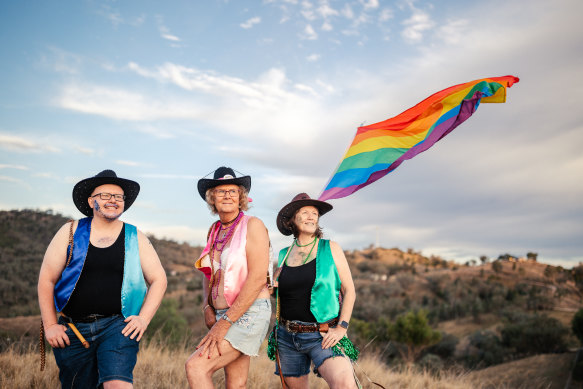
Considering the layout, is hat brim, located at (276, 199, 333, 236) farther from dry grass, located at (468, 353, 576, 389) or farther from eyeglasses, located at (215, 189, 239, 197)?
dry grass, located at (468, 353, 576, 389)

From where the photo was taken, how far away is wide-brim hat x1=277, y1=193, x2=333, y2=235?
482 centimetres

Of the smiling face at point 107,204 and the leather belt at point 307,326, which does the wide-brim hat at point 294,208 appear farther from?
the smiling face at point 107,204

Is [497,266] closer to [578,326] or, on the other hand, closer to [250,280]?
[578,326]

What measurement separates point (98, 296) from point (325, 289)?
203 cm

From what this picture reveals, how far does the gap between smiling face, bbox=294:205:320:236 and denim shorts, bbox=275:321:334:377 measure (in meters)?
1.02

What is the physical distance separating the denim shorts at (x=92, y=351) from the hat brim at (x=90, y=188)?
1077mm

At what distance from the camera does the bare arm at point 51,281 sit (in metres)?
3.67

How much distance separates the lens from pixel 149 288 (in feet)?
12.5

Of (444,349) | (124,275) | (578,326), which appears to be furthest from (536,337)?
(124,275)

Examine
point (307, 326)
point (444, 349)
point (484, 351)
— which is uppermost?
point (307, 326)

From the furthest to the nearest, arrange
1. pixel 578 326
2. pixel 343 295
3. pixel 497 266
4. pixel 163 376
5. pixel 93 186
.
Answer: pixel 497 266 < pixel 578 326 < pixel 163 376 < pixel 343 295 < pixel 93 186

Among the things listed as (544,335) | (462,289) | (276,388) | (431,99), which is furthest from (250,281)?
(462,289)

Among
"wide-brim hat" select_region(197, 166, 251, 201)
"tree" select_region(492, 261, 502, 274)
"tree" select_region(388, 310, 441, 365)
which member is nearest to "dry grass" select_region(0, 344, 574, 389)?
"wide-brim hat" select_region(197, 166, 251, 201)

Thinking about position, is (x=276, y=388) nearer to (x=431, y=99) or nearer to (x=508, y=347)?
(x=431, y=99)
